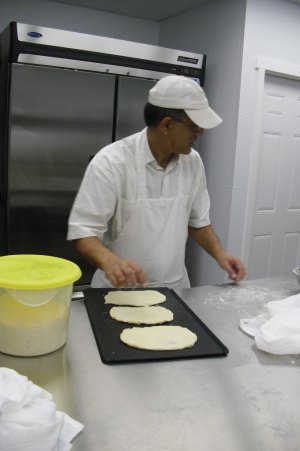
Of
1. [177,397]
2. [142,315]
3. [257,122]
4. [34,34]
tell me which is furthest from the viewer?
[257,122]

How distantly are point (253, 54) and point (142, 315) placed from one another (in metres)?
2.25

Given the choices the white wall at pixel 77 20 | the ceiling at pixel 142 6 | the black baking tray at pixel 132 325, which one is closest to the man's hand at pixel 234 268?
the black baking tray at pixel 132 325

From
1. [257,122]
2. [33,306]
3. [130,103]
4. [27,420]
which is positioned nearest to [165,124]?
[33,306]

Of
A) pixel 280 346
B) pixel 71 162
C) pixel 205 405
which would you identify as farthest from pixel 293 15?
pixel 205 405

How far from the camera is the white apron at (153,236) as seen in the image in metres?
1.62

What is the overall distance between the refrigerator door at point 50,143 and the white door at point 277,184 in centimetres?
119

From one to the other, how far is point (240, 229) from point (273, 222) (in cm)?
41

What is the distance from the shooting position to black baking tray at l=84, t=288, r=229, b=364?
101 centimetres

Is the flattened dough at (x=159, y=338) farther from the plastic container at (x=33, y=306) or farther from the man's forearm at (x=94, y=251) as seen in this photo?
the man's forearm at (x=94, y=251)

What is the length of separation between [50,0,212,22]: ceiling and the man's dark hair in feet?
5.98

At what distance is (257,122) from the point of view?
296 cm

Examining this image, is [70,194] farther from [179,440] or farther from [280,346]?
[179,440]

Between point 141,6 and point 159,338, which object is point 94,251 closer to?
point 159,338

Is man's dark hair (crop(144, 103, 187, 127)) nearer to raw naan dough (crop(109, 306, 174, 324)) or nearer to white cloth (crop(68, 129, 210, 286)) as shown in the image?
white cloth (crop(68, 129, 210, 286))
